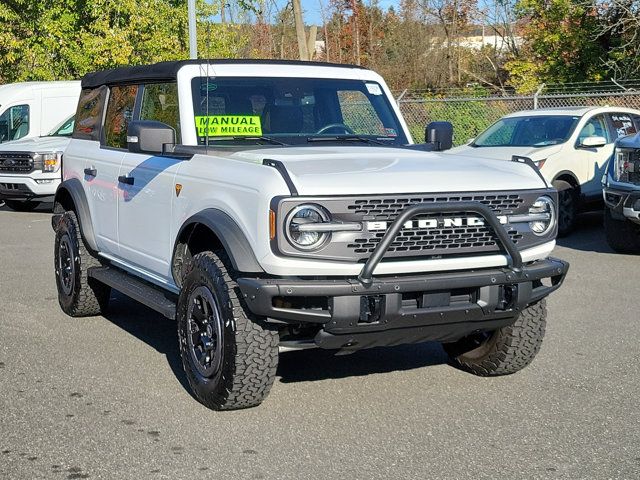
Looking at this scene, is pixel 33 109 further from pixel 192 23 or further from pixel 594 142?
pixel 594 142

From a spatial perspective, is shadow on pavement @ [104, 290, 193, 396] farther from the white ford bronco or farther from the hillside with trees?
the hillside with trees

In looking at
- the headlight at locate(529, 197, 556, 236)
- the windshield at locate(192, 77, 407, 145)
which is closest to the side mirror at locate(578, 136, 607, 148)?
the windshield at locate(192, 77, 407, 145)

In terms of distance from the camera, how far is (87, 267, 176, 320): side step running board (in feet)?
19.7

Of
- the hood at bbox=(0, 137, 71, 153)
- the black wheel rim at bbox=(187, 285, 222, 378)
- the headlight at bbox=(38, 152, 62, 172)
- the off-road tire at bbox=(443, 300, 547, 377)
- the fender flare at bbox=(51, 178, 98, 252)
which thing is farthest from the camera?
the hood at bbox=(0, 137, 71, 153)

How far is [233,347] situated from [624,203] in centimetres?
666

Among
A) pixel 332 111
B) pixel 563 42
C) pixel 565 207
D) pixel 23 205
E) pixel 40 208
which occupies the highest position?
pixel 563 42

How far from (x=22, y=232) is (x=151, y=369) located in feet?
27.8

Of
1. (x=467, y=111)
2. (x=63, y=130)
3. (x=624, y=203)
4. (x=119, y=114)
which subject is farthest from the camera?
(x=467, y=111)

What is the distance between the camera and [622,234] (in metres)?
11.3

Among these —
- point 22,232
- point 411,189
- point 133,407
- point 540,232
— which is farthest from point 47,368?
point 22,232

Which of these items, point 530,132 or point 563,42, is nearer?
point 530,132

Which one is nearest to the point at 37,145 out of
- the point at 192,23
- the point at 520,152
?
the point at 192,23

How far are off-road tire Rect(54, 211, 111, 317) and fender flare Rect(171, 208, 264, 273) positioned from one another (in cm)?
241

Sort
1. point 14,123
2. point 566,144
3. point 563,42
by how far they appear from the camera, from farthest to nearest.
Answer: point 563,42
point 14,123
point 566,144
